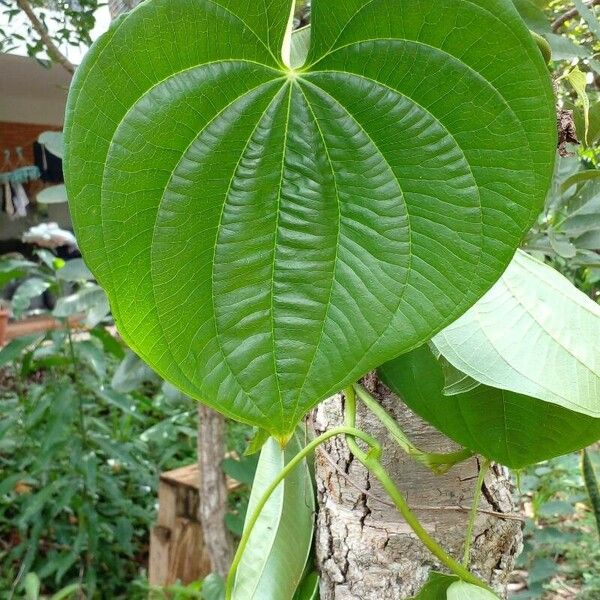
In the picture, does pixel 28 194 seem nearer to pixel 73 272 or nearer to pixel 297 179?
pixel 73 272

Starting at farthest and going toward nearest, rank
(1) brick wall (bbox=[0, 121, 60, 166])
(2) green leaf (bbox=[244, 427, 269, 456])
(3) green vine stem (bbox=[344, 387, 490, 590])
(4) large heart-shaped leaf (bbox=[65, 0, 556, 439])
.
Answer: (1) brick wall (bbox=[0, 121, 60, 166]) < (2) green leaf (bbox=[244, 427, 269, 456]) < (3) green vine stem (bbox=[344, 387, 490, 590]) < (4) large heart-shaped leaf (bbox=[65, 0, 556, 439])

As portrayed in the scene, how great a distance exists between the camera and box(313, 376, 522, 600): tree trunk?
43cm

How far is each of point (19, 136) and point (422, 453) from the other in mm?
5337

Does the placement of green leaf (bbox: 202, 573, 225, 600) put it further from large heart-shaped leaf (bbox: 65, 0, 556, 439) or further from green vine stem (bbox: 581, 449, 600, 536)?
large heart-shaped leaf (bbox: 65, 0, 556, 439)

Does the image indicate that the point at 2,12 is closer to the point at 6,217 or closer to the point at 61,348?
the point at 61,348

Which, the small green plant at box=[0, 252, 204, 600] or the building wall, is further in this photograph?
the building wall

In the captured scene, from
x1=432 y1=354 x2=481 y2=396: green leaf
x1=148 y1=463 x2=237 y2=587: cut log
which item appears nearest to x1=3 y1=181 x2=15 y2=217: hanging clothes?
x1=148 y1=463 x2=237 y2=587: cut log

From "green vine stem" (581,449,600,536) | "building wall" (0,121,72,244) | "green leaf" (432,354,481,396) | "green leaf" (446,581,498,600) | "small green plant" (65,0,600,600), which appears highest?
"building wall" (0,121,72,244)

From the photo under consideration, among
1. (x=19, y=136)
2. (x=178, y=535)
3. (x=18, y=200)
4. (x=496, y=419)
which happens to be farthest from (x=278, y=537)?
(x=19, y=136)

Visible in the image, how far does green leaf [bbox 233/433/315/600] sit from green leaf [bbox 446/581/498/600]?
139mm

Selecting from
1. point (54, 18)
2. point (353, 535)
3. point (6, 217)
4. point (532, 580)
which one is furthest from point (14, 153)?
point (353, 535)

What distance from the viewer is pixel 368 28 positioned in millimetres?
272

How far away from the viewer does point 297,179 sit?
0.98ft

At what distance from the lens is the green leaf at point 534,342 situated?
32cm
